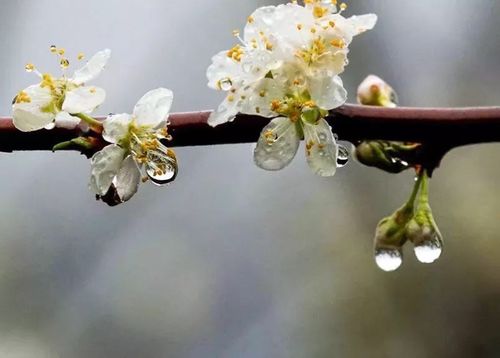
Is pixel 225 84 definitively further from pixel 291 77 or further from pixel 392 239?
pixel 392 239

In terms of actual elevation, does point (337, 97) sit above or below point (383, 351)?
above

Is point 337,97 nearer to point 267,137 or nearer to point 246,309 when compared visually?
point 267,137

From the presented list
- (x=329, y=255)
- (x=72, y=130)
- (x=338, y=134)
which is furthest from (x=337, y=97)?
(x=329, y=255)

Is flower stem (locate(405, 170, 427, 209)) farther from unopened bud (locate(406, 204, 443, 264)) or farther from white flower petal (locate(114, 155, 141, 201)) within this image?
white flower petal (locate(114, 155, 141, 201))

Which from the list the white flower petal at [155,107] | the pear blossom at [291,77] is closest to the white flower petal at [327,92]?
the pear blossom at [291,77]

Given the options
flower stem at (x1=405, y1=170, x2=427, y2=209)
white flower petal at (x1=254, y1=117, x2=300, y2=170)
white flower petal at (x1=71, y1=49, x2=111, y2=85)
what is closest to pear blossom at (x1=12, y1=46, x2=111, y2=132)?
white flower petal at (x1=71, y1=49, x2=111, y2=85)

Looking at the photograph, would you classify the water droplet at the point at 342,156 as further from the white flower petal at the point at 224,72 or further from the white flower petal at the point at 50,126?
the white flower petal at the point at 50,126
